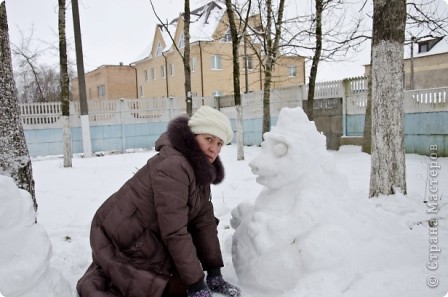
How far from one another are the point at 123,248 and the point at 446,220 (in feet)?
10.7

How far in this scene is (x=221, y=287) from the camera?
2.67 meters

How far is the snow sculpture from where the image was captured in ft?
8.11

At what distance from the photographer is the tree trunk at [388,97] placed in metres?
3.93

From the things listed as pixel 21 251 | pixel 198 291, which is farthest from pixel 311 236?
pixel 21 251

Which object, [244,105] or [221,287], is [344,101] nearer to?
[244,105]

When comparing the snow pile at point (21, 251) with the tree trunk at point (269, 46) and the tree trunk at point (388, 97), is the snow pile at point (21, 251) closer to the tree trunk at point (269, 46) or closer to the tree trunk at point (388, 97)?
the tree trunk at point (388, 97)

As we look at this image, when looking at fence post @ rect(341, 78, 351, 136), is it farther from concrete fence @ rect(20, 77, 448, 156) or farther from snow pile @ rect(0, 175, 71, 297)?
snow pile @ rect(0, 175, 71, 297)

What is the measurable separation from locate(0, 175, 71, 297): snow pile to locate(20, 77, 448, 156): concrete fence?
9.01 metres

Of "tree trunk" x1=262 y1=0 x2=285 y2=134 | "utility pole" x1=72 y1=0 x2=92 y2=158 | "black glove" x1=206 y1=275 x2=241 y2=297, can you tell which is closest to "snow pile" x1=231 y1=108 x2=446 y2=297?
"black glove" x1=206 y1=275 x2=241 y2=297

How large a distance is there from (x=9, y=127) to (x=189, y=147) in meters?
1.66

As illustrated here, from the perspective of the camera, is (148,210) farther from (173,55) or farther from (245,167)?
(173,55)

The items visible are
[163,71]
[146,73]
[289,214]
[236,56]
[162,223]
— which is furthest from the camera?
[146,73]

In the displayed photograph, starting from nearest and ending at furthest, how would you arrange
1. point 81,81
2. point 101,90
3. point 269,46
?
point 269,46 → point 81,81 → point 101,90

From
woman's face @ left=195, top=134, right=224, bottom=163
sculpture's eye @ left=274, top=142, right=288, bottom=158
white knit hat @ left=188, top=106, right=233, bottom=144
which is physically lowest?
sculpture's eye @ left=274, top=142, right=288, bottom=158
